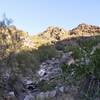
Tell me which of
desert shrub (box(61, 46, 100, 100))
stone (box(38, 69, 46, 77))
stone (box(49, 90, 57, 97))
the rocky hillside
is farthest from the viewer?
stone (box(38, 69, 46, 77))

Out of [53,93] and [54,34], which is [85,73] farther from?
[54,34]

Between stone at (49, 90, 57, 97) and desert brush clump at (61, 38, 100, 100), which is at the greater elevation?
desert brush clump at (61, 38, 100, 100)

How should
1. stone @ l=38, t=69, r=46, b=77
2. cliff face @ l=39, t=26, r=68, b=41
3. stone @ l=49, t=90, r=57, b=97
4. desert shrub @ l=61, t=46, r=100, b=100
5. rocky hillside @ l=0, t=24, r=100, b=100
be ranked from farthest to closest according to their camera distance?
cliff face @ l=39, t=26, r=68, b=41 < stone @ l=38, t=69, r=46, b=77 < stone @ l=49, t=90, r=57, b=97 < rocky hillside @ l=0, t=24, r=100, b=100 < desert shrub @ l=61, t=46, r=100, b=100

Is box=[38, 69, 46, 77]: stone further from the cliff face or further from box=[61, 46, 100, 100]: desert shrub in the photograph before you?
the cliff face

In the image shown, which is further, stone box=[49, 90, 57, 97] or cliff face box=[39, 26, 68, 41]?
cliff face box=[39, 26, 68, 41]

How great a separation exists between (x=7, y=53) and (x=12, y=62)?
75 centimetres

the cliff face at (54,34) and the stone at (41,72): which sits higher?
the cliff face at (54,34)

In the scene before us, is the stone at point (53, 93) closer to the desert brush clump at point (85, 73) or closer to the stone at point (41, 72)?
the desert brush clump at point (85, 73)

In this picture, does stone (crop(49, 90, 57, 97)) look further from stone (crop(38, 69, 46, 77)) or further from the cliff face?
the cliff face

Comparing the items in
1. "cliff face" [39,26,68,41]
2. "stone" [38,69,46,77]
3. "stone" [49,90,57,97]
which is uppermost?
"cliff face" [39,26,68,41]

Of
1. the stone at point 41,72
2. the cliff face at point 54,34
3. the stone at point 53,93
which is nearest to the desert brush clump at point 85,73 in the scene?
the stone at point 53,93

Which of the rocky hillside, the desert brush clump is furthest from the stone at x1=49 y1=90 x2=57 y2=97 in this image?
the desert brush clump

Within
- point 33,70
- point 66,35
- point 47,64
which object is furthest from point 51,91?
point 66,35

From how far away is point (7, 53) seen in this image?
1798 cm
